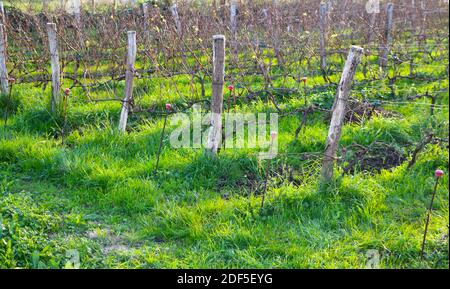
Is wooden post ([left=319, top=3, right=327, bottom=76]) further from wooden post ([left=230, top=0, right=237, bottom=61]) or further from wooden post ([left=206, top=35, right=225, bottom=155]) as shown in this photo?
wooden post ([left=206, top=35, right=225, bottom=155])

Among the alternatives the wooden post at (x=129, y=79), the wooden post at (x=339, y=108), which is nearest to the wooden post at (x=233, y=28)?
the wooden post at (x=129, y=79)

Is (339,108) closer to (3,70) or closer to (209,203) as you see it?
(209,203)

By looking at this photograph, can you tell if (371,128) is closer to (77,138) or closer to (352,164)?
(352,164)

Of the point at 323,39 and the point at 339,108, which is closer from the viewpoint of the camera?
the point at 339,108

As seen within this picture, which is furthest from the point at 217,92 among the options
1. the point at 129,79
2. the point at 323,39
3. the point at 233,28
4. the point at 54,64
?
the point at 233,28

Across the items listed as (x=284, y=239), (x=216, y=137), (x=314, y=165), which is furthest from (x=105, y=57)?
(x=284, y=239)

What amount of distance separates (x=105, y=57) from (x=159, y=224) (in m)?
5.49

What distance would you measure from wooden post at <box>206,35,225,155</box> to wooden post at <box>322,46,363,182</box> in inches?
42.9

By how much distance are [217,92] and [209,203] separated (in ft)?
3.66

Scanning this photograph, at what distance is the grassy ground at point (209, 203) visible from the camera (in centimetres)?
346

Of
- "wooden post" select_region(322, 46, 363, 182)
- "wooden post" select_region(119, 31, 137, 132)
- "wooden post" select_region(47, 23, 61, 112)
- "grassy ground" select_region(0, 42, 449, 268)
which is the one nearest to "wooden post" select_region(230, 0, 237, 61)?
"wooden post" select_region(119, 31, 137, 132)

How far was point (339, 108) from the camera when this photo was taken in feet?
13.4

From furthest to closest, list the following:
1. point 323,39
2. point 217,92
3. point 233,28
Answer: point 233,28, point 323,39, point 217,92

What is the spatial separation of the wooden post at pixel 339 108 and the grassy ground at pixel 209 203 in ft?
0.50
